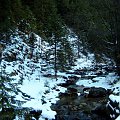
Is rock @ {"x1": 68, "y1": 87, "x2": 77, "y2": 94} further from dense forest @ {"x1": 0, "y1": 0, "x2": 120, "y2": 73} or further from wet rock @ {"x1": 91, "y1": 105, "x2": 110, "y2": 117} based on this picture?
wet rock @ {"x1": 91, "y1": 105, "x2": 110, "y2": 117}

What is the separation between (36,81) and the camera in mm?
25406

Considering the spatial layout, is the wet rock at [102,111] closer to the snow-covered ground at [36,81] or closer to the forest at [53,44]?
the forest at [53,44]

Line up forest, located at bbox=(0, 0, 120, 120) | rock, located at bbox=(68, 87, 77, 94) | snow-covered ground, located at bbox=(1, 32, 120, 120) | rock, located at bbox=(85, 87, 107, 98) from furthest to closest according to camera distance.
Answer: forest, located at bbox=(0, 0, 120, 120), rock, located at bbox=(68, 87, 77, 94), rock, located at bbox=(85, 87, 107, 98), snow-covered ground, located at bbox=(1, 32, 120, 120)

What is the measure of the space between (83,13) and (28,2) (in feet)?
70.0

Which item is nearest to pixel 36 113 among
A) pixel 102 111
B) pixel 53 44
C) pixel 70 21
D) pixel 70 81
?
pixel 102 111

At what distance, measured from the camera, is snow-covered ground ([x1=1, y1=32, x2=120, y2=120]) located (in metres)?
16.8

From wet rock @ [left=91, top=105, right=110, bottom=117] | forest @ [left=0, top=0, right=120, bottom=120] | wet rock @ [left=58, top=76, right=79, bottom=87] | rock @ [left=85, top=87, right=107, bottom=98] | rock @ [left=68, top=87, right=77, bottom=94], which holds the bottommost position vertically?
wet rock @ [left=91, top=105, right=110, bottom=117]

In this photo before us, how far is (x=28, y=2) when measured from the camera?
51344 mm

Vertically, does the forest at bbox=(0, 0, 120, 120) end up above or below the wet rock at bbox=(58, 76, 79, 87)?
above

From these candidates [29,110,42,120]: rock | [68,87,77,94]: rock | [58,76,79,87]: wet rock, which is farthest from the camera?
[58,76,79,87]: wet rock

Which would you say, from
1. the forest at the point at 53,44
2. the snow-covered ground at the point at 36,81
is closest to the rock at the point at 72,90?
the forest at the point at 53,44

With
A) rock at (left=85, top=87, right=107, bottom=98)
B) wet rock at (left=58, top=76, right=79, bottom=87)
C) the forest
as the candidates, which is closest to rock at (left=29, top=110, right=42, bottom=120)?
the forest

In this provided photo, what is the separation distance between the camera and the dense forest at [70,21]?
2983 centimetres

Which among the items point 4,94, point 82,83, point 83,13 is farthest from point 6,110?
point 83,13
